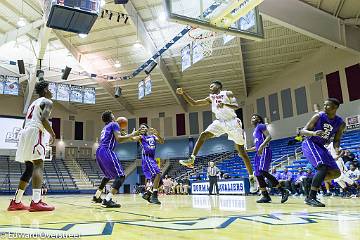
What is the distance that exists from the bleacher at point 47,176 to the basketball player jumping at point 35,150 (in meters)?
20.2

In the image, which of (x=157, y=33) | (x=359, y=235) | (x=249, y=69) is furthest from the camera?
(x=249, y=69)

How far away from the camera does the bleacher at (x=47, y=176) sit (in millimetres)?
23172

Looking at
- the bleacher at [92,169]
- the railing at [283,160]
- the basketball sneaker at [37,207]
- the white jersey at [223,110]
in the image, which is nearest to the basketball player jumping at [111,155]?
the basketball sneaker at [37,207]

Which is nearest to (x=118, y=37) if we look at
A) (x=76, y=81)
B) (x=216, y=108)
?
(x=76, y=81)

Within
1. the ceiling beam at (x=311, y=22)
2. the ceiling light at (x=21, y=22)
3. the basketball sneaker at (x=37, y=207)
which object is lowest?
the basketball sneaker at (x=37, y=207)

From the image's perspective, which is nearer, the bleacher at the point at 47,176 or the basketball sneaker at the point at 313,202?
the basketball sneaker at the point at 313,202

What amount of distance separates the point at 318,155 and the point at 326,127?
0.45 meters

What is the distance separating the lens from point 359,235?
2041 mm

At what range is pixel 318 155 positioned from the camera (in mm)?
4840

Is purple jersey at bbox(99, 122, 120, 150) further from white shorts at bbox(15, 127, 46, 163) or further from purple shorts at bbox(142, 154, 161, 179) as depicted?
purple shorts at bbox(142, 154, 161, 179)

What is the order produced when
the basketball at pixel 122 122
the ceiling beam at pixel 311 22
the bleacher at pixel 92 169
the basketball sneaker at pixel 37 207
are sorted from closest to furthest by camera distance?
the basketball sneaker at pixel 37 207 < the basketball at pixel 122 122 < the ceiling beam at pixel 311 22 < the bleacher at pixel 92 169

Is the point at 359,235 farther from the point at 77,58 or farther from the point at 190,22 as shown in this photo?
the point at 77,58

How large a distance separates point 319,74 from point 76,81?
16122 millimetres

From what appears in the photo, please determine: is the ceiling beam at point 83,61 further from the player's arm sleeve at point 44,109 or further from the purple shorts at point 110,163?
the player's arm sleeve at point 44,109
